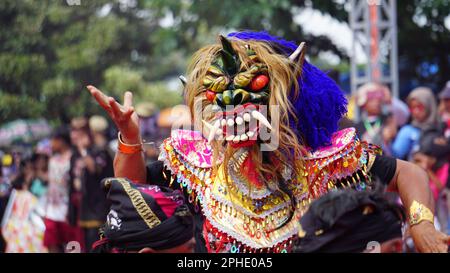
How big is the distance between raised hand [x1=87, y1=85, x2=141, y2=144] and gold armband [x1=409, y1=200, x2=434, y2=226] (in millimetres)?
1199

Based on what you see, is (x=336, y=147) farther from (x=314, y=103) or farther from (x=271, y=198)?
(x=271, y=198)

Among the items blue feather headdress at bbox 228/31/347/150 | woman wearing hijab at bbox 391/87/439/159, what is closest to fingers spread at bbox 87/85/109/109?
blue feather headdress at bbox 228/31/347/150

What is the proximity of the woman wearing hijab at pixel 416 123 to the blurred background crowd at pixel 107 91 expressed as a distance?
0.01 m

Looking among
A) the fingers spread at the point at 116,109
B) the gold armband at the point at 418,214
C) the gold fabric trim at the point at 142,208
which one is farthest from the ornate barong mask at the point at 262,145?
the gold fabric trim at the point at 142,208

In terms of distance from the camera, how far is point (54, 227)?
27.2ft

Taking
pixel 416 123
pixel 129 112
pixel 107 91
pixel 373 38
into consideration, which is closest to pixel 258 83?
pixel 129 112

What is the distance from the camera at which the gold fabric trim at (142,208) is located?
2.82m

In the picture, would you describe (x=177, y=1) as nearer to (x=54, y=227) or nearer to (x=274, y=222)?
(x=54, y=227)

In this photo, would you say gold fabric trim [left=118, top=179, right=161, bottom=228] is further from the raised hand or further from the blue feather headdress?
the blue feather headdress

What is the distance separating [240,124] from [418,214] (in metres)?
0.83

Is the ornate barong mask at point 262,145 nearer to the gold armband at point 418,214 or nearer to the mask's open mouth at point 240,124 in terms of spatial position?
the mask's open mouth at point 240,124

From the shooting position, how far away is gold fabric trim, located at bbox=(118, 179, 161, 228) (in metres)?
2.82
